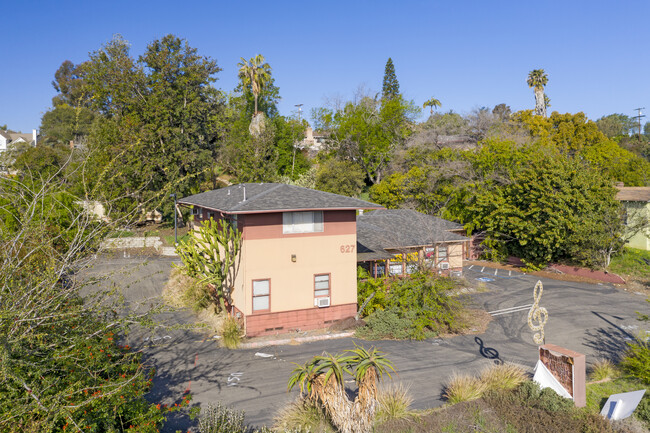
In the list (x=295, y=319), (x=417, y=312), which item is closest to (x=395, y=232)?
(x=417, y=312)

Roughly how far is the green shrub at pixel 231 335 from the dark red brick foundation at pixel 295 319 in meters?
0.80

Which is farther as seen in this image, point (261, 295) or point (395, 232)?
point (395, 232)

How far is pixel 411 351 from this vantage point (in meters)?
17.6

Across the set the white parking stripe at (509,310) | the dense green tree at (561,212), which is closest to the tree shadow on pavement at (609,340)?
the white parking stripe at (509,310)

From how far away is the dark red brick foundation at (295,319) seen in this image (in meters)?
19.0

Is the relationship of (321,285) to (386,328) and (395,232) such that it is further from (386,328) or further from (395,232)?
(395,232)

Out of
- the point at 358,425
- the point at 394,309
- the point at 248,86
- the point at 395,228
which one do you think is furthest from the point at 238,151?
the point at 358,425

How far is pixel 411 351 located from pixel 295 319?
536 centimetres

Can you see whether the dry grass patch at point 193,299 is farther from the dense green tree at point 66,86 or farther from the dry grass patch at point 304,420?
the dense green tree at point 66,86

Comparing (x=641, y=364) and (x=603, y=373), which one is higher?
(x=641, y=364)

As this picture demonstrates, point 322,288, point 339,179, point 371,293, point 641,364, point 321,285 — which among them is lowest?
point 641,364

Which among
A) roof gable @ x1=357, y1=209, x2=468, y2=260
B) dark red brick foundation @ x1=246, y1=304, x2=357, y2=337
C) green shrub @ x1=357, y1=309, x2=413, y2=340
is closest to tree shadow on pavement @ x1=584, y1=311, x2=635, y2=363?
green shrub @ x1=357, y1=309, x2=413, y2=340

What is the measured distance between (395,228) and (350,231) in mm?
8993

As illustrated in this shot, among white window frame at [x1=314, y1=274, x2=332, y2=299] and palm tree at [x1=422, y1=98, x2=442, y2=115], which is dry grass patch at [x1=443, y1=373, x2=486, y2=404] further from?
→ palm tree at [x1=422, y1=98, x2=442, y2=115]
